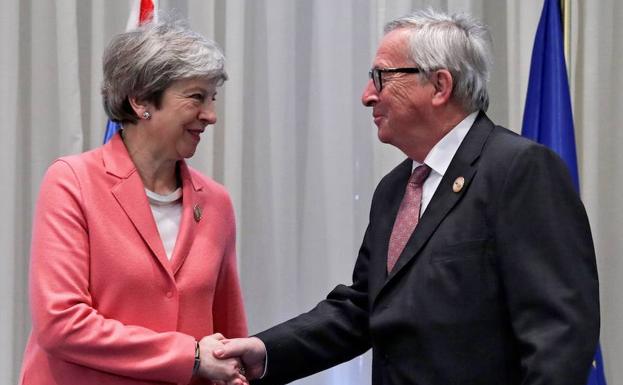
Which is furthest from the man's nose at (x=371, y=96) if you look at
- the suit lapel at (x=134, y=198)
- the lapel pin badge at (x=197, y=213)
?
the suit lapel at (x=134, y=198)

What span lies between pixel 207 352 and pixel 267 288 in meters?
1.66

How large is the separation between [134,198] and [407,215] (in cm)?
68

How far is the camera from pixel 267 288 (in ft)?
13.5

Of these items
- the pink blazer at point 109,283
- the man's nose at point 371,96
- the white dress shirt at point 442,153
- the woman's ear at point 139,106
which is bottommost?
the pink blazer at point 109,283

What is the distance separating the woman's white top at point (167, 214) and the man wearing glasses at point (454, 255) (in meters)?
0.31

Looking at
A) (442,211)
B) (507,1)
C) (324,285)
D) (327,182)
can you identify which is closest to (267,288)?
(324,285)

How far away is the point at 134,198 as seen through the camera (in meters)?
2.47

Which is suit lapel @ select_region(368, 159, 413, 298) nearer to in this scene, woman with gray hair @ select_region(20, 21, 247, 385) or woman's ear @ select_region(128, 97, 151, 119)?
woman with gray hair @ select_region(20, 21, 247, 385)

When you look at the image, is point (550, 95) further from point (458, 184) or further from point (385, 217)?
point (458, 184)

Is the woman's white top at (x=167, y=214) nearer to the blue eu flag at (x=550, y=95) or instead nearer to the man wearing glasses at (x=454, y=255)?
the man wearing glasses at (x=454, y=255)

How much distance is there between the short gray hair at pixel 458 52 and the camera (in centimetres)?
249

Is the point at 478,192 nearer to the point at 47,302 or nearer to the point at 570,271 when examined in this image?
the point at 570,271

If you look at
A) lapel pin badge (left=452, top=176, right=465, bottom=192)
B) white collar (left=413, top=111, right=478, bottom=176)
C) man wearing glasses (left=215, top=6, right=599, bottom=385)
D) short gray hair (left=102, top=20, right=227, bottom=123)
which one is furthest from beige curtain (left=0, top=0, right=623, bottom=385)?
lapel pin badge (left=452, top=176, right=465, bottom=192)

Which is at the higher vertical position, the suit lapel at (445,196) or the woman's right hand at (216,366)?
the suit lapel at (445,196)
